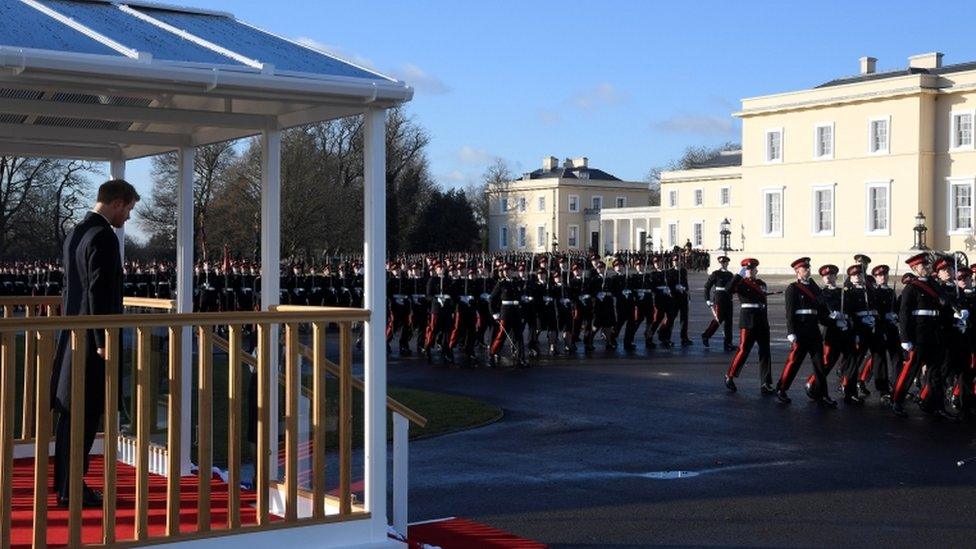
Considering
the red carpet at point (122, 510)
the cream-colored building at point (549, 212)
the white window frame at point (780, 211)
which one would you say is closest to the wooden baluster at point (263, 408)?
the red carpet at point (122, 510)

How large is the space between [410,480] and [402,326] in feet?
45.3

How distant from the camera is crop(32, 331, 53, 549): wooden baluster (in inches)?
208

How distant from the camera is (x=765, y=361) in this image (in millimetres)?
16062

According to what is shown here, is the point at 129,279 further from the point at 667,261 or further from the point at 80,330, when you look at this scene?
the point at 80,330

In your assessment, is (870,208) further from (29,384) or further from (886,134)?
(29,384)

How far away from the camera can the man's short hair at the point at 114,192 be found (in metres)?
6.44

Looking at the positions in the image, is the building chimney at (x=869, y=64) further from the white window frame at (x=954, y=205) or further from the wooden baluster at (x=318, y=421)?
the wooden baluster at (x=318, y=421)

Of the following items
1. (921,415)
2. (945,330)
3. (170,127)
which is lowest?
(921,415)

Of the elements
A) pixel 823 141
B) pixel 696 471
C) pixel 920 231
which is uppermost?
pixel 823 141

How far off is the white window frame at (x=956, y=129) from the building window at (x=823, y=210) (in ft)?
22.3

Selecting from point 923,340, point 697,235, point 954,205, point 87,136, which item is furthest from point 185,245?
point 697,235

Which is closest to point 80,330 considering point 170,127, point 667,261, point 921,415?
point 170,127

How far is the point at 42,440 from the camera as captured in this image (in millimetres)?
5305

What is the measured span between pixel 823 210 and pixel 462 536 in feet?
203
